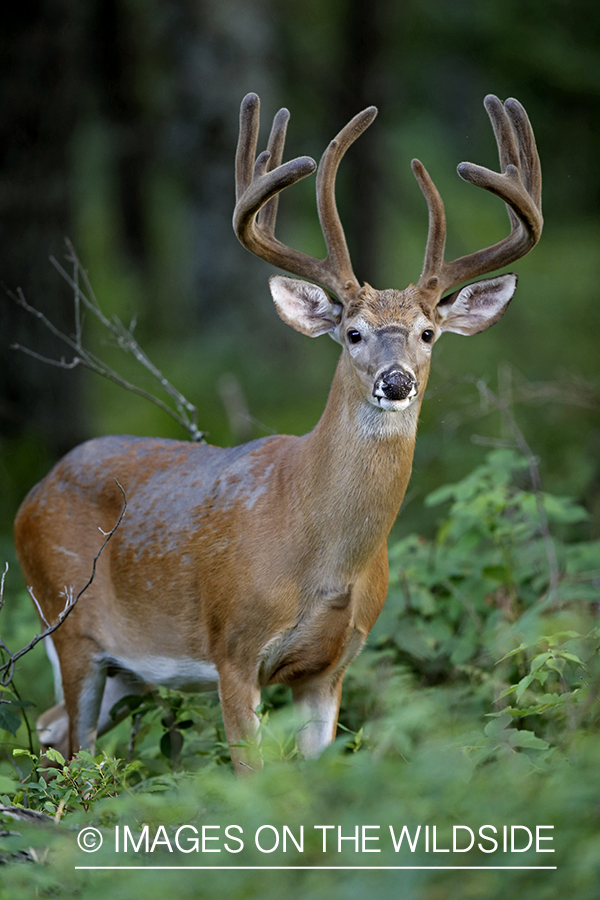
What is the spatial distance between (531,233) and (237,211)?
47.6 inches

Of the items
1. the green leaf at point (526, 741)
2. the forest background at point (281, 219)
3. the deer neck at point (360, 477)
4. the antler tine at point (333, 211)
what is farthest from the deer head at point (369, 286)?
the green leaf at point (526, 741)

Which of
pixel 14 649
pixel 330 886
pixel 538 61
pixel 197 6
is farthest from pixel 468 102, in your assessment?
pixel 330 886

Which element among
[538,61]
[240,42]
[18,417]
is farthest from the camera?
[538,61]

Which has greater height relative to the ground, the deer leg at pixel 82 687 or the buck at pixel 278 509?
the buck at pixel 278 509

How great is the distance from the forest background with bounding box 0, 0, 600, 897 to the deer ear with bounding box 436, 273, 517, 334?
2.14 ft

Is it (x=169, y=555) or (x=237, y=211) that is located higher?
(x=237, y=211)

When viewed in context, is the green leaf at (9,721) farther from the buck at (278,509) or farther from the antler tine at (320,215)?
the antler tine at (320,215)

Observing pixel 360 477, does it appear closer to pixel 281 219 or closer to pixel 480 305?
pixel 480 305

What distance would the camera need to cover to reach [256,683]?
14.1 ft

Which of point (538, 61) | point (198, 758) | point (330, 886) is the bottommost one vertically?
point (330, 886)

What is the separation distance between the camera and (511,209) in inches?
181

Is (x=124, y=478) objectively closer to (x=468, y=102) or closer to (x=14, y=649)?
(x=14, y=649)

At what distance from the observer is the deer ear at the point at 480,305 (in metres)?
4.62

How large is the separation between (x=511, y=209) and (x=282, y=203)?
24.7 feet
